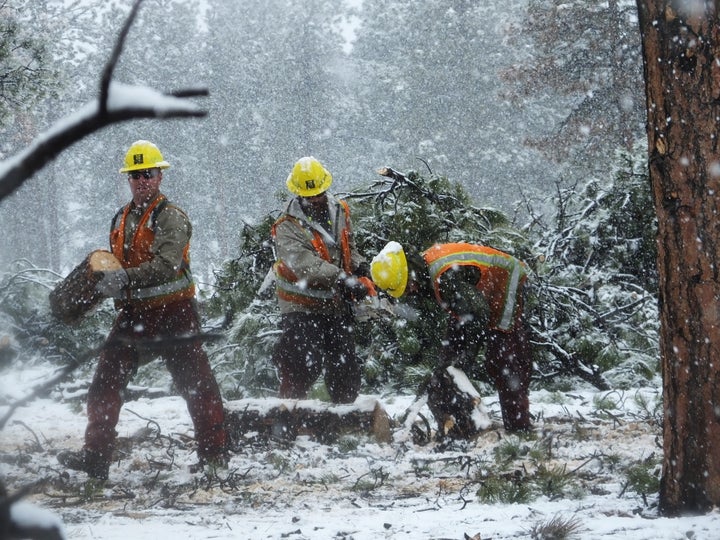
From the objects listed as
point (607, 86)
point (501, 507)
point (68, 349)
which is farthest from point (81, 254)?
point (501, 507)

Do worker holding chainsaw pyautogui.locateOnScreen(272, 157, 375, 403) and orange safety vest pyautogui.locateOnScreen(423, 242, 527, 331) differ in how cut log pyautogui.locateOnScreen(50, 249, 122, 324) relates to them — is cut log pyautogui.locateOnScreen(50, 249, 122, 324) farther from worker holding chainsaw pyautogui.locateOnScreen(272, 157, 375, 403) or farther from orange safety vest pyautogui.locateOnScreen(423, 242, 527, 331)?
orange safety vest pyautogui.locateOnScreen(423, 242, 527, 331)

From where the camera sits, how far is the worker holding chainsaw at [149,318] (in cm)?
418

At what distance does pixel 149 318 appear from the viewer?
169 inches

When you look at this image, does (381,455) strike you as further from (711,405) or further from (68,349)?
(68,349)

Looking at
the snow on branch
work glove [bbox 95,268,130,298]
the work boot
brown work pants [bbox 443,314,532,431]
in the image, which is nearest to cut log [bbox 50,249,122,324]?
work glove [bbox 95,268,130,298]

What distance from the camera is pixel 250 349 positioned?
7.03 m

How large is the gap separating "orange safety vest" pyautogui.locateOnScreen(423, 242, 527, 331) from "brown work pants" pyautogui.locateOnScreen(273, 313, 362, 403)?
80 cm

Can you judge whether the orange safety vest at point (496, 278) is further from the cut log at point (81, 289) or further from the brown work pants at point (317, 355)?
the cut log at point (81, 289)

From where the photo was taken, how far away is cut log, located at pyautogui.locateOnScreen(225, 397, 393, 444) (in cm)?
502

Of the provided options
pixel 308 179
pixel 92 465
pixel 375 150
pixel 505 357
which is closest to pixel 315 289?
pixel 308 179

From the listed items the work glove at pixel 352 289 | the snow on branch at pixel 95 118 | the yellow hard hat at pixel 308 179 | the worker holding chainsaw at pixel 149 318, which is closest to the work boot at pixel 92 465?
the worker holding chainsaw at pixel 149 318

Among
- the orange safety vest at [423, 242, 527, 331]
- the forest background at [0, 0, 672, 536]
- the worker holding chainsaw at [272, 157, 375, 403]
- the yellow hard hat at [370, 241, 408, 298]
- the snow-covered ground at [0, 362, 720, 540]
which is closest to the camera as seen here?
the snow-covered ground at [0, 362, 720, 540]

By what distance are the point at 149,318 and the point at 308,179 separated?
1497 mm

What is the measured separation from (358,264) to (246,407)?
133 centimetres
